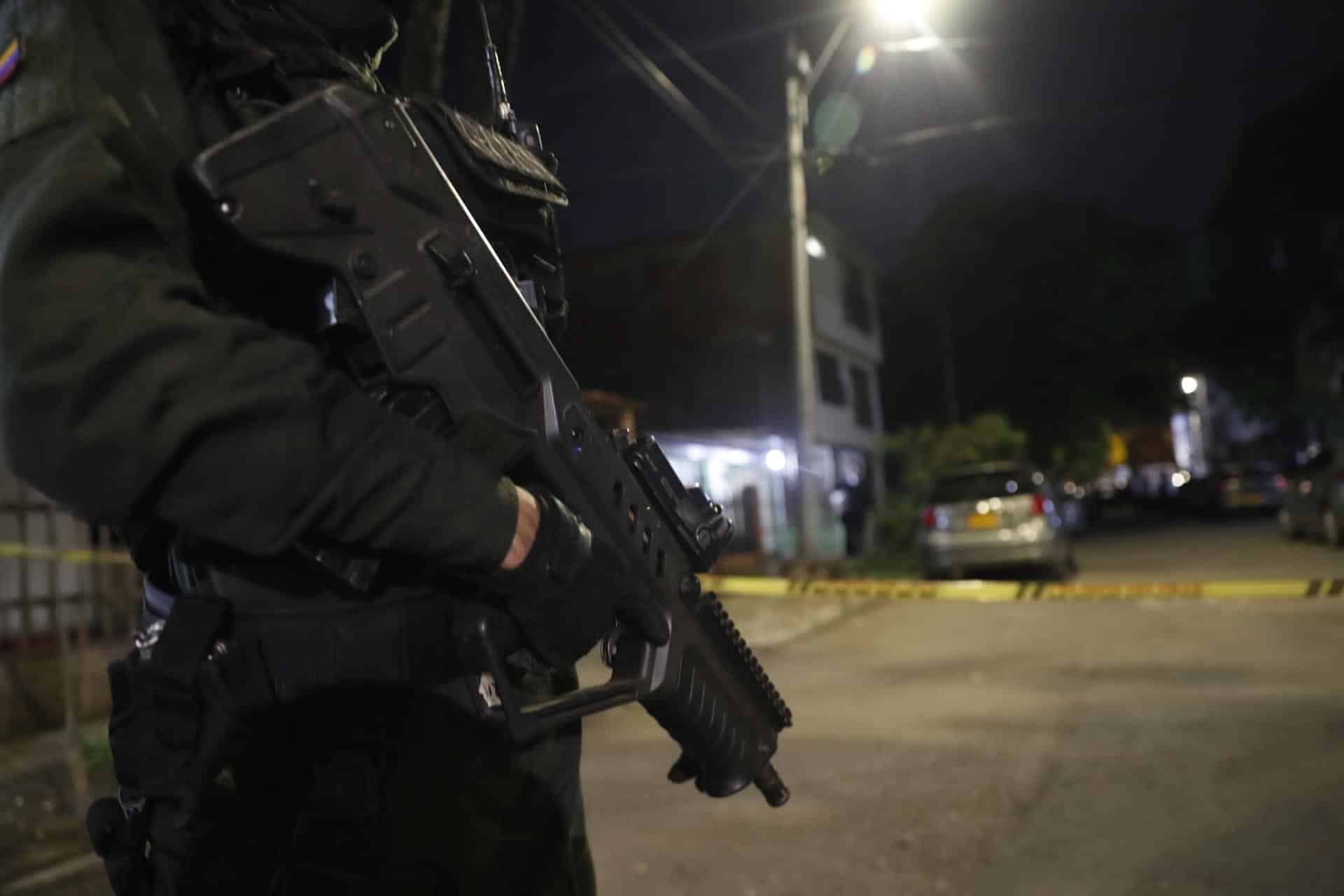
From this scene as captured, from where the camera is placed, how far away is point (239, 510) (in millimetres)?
1159

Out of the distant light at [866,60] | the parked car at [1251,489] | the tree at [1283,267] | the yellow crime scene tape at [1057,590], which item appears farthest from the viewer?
the tree at [1283,267]

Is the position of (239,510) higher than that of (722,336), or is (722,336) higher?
(722,336)

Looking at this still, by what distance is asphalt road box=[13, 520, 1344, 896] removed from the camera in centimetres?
338

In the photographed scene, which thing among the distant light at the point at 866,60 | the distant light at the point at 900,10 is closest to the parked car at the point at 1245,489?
the distant light at the point at 866,60

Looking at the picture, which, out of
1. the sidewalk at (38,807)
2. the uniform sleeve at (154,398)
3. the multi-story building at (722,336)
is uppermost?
the multi-story building at (722,336)

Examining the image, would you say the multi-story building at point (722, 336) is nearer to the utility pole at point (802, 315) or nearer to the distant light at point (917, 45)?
the utility pole at point (802, 315)

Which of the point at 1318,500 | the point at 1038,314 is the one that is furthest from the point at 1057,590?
the point at 1038,314

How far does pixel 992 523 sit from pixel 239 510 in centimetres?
1135

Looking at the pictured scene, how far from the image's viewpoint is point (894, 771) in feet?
15.0

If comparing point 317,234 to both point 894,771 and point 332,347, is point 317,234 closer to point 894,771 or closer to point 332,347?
point 332,347

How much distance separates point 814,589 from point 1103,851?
2.11 meters

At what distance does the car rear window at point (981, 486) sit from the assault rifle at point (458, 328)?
35.3 ft

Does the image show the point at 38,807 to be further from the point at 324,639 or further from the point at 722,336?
the point at 722,336

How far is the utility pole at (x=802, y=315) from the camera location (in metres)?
12.2
